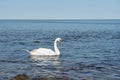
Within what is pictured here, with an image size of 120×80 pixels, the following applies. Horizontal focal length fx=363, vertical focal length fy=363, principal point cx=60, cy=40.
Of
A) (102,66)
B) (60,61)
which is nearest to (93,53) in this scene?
(60,61)

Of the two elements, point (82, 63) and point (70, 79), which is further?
point (82, 63)

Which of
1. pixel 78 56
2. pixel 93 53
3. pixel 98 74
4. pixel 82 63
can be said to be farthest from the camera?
pixel 93 53

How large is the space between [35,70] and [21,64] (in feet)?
8.88

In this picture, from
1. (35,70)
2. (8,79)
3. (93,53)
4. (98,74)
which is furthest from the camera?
(93,53)

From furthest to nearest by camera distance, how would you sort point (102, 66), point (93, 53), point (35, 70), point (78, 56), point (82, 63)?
1. point (93, 53)
2. point (78, 56)
3. point (82, 63)
4. point (102, 66)
5. point (35, 70)

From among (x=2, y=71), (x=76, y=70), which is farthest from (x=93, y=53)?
(x=2, y=71)

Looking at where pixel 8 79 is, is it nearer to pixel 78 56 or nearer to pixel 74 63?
pixel 74 63

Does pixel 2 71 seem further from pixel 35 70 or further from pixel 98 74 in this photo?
pixel 98 74

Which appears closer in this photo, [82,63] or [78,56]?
[82,63]

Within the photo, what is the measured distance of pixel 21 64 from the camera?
907 inches

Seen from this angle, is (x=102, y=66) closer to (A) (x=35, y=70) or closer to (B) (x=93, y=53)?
(A) (x=35, y=70)

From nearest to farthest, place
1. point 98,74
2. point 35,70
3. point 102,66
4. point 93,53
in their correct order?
point 98,74, point 35,70, point 102,66, point 93,53

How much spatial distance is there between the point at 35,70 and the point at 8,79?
12.2ft

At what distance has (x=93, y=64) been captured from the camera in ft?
76.1
